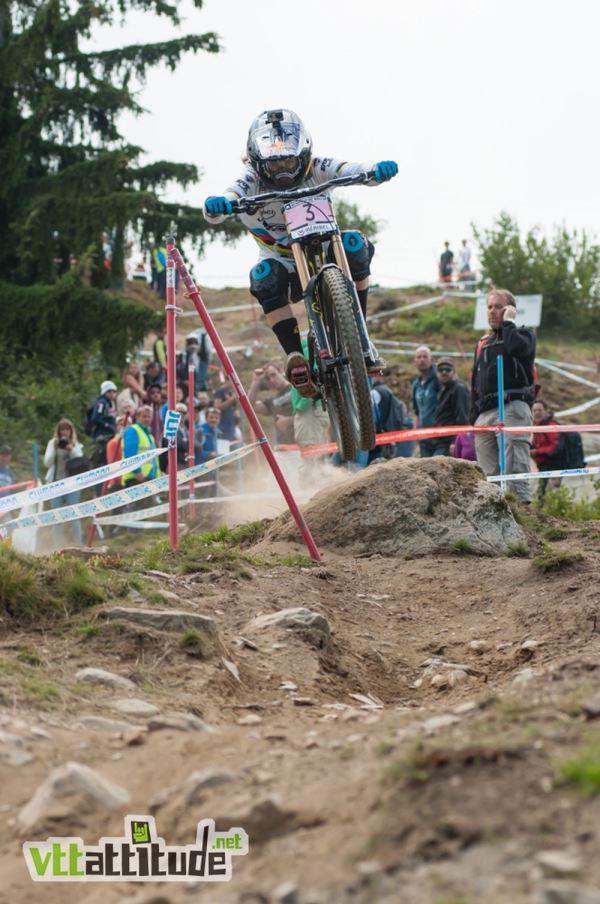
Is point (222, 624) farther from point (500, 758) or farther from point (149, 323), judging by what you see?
point (149, 323)

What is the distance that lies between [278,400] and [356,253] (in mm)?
5508

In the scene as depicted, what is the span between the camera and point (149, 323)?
69.1 feet

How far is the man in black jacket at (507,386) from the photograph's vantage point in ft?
37.1

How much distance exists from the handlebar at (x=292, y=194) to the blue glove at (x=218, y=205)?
2.0 inches

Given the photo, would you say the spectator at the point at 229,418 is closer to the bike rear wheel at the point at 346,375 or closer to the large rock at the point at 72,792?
the bike rear wheel at the point at 346,375

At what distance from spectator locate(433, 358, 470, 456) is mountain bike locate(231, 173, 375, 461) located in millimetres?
4343

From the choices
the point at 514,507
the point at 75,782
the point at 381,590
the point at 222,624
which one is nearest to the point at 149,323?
the point at 514,507

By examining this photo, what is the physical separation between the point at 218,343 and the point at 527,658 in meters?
3.25

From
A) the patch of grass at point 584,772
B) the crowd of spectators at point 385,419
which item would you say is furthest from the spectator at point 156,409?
the patch of grass at point 584,772

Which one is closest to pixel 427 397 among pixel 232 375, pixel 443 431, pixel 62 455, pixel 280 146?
pixel 443 431

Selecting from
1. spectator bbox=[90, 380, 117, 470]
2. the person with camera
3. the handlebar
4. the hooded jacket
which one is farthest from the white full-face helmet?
spectator bbox=[90, 380, 117, 470]

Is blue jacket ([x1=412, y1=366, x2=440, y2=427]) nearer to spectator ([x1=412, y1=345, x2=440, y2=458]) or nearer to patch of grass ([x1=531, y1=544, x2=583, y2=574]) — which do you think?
spectator ([x1=412, y1=345, x2=440, y2=458])

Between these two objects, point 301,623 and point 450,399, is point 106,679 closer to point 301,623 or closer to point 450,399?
point 301,623

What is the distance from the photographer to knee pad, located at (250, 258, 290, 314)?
895cm
